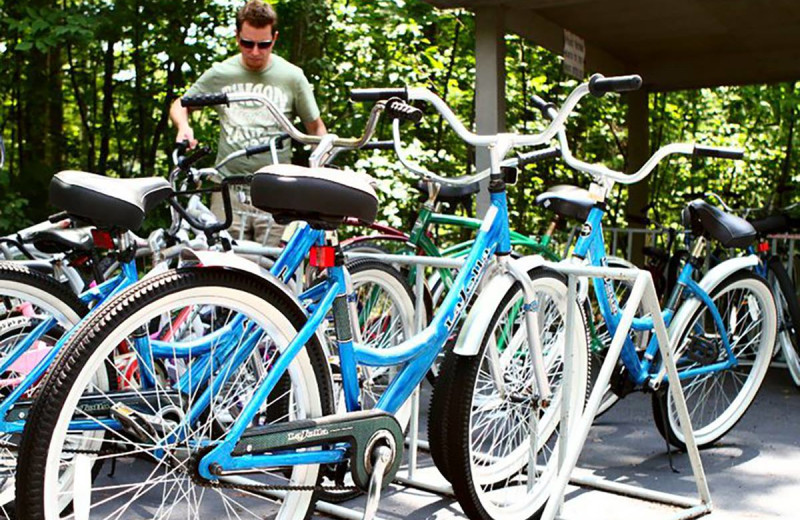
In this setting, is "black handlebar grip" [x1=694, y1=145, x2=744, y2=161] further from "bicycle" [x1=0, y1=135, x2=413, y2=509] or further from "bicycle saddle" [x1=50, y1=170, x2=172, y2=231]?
"bicycle saddle" [x1=50, y1=170, x2=172, y2=231]

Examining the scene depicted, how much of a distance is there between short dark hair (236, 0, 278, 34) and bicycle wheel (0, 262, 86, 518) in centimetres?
169

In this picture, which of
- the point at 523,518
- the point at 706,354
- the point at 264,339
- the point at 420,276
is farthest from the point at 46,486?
the point at 706,354

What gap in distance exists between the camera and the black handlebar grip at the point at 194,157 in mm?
3419

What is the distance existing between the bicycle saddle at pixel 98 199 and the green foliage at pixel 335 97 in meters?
4.51

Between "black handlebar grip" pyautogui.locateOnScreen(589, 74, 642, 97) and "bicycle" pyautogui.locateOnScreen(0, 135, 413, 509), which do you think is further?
"black handlebar grip" pyautogui.locateOnScreen(589, 74, 642, 97)

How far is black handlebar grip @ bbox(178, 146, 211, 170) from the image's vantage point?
Result: 3419mm

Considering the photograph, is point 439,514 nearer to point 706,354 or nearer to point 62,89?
point 706,354

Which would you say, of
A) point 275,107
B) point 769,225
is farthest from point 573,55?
point 275,107

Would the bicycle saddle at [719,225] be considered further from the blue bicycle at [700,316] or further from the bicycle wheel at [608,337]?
the bicycle wheel at [608,337]

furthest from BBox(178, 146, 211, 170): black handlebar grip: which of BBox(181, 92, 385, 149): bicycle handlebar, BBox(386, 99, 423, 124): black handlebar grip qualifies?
BBox(386, 99, 423, 124): black handlebar grip

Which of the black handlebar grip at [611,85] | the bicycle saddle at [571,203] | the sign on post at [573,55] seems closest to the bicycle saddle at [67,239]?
the black handlebar grip at [611,85]

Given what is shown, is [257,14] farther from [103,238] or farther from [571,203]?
[103,238]

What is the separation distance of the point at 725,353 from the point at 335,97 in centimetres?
468

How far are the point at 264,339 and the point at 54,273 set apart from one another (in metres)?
1.39
